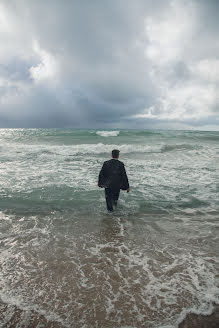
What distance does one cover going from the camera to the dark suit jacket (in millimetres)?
5535

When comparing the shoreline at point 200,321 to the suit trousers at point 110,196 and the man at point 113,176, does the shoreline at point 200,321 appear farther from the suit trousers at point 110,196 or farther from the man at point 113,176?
the suit trousers at point 110,196

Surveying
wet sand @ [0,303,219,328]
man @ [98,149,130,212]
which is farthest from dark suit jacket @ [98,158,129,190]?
wet sand @ [0,303,219,328]

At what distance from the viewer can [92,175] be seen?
34.9 feet

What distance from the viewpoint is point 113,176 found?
218 inches

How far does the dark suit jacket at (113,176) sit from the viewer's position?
5.54 metres

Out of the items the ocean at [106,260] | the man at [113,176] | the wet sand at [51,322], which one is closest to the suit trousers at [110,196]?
the man at [113,176]

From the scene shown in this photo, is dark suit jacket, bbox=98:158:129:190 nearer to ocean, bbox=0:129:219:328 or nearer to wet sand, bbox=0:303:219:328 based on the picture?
ocean, bbox=0:129:219:328

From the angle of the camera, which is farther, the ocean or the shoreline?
the ocean

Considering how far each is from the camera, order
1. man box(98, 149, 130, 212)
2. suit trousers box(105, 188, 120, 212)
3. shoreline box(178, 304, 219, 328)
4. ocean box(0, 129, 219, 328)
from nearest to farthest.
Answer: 1. shoreline box(178, 304, 219, 328)
2. ocean box(0, 129, 219, 328)
3. man box(98, 149, 130, 212)
4. suit trousers box(105, 188, 120, 212)

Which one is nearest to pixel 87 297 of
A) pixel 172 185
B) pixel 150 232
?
pixel 150 232

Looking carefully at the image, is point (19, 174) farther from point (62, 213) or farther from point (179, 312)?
point (179, 312)

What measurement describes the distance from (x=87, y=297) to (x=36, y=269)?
3.43 ft

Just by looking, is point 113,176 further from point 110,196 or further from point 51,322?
point 51,322

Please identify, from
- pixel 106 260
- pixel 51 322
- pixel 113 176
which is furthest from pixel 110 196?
pixel 51 322
